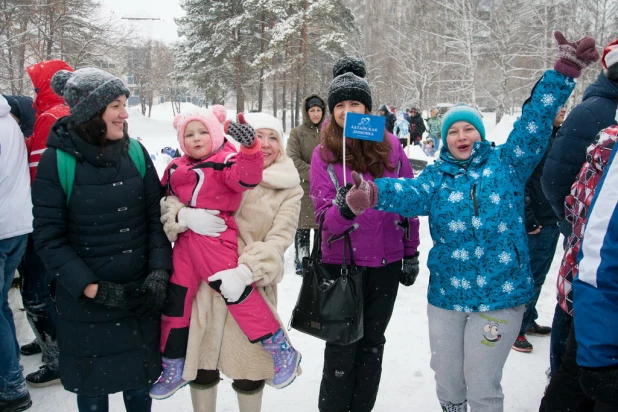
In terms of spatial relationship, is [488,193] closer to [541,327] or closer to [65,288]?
[65,288]

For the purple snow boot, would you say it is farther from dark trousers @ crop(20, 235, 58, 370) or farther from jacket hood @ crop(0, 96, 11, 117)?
jacket hood @ crop(0, 96, 11, 117)

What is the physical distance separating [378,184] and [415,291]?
3.25 metres

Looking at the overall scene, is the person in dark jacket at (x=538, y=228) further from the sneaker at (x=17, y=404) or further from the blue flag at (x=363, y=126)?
the sneaker at (x=17, y=404)

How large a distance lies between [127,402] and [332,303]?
1310 millimetres

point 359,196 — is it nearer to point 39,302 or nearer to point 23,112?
point 39,302

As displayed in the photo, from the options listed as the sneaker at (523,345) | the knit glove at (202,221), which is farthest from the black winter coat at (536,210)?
the knit glove at (202,221)

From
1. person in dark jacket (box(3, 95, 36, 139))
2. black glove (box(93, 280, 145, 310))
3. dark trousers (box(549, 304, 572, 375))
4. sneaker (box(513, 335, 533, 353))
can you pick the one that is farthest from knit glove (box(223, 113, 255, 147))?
sneaker (box(513, 335, 533, 353))

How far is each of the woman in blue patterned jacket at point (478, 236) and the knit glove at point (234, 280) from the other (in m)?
0.70

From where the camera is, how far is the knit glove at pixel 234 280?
2.39 metres

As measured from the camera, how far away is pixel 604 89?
2.34m

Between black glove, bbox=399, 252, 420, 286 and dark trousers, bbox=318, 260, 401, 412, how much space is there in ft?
0.15

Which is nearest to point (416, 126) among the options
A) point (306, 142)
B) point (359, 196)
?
point (306, 142)

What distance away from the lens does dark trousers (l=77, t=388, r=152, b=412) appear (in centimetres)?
240

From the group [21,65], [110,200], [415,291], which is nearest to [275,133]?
[110,200]
